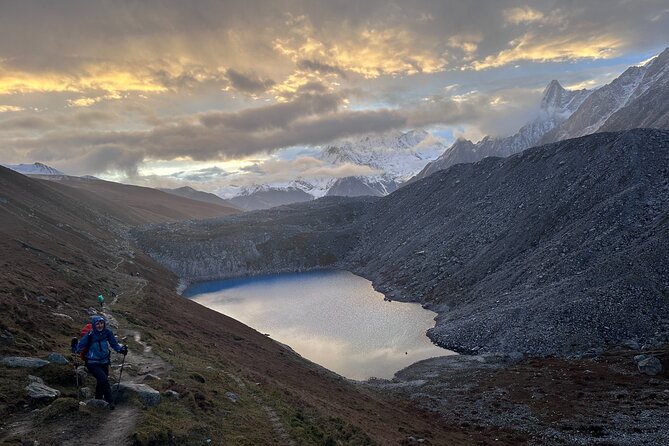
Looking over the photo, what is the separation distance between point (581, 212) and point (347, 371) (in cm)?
5419

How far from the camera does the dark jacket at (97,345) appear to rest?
17812mm

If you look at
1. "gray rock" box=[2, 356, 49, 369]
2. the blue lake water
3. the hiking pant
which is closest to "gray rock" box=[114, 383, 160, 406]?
the hiking pant

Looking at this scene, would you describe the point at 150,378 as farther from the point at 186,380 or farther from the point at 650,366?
the point at 650,366

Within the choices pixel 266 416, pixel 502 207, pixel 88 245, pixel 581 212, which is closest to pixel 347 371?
pixel 266 416

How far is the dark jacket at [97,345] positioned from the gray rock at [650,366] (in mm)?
48524

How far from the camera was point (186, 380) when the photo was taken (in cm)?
2612

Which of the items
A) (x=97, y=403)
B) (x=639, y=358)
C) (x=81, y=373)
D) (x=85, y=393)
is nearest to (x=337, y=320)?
(x=639, y=358)

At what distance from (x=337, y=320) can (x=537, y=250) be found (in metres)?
40.5

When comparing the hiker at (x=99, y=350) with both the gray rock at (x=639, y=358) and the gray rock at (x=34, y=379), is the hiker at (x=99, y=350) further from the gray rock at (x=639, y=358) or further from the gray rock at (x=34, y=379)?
the gray rock at (x=639, y=358)

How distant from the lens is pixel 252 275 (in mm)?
165750

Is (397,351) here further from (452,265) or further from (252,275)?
(252,275)

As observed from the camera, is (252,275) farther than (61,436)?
Yes

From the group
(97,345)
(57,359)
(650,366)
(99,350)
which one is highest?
(650,366)

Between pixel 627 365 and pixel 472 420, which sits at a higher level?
pixel 627 365
